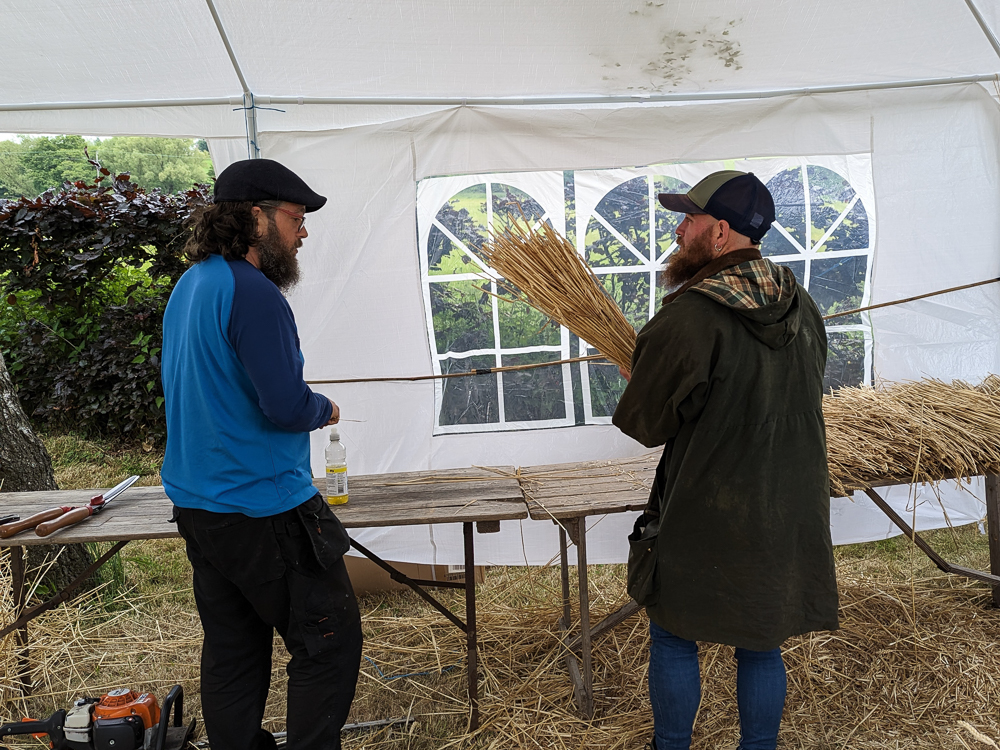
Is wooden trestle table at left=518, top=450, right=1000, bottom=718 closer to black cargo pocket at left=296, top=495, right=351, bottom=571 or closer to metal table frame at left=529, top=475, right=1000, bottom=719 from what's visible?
metal table frame at left=529, top=475, right=1000, bottom=719

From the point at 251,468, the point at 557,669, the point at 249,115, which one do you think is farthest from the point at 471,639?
the point at 249,115

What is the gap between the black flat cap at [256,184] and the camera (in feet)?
5.62

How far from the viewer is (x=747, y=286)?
1646 millimetres

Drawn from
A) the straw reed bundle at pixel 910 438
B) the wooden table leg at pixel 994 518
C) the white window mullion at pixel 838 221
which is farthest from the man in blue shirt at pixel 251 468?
the wooden table leg at pixel 994 518

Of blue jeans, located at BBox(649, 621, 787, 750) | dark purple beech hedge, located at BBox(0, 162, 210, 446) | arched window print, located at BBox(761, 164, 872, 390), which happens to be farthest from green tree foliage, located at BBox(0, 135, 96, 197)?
blue jeans, located at BBox(649, 621, 787, 750)

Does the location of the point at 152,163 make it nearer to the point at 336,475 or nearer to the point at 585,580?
the point at 336,475

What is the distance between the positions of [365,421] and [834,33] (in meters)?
2.44

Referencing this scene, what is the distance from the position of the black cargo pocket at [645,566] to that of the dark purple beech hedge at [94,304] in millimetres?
4013

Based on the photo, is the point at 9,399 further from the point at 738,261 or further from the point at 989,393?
the point at 989,393

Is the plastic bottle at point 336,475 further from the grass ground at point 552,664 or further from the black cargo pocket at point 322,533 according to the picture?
the grass ground at point 552,664

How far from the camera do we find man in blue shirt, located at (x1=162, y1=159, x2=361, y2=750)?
1635 millimetres

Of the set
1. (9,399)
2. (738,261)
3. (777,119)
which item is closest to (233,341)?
(738,261)

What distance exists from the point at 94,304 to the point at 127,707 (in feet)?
12.4

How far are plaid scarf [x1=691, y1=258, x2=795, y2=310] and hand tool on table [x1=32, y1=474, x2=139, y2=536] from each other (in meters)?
2.04
